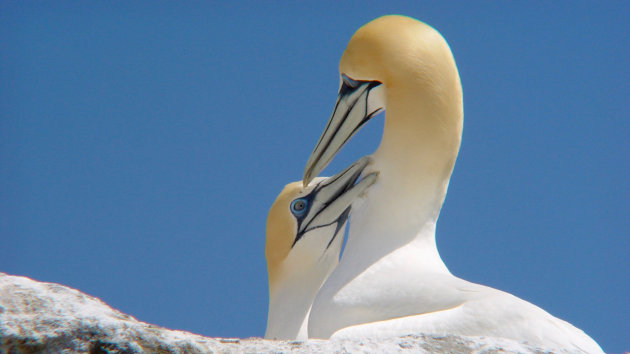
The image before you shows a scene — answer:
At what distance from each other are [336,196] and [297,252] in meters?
1.05

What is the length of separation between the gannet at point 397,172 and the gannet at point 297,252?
876 millimetres

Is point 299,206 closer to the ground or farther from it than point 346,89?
closer to the ground

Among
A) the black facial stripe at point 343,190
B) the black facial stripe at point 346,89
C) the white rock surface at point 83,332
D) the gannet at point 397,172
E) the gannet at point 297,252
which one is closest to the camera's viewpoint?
the white rock surface at point 83,332

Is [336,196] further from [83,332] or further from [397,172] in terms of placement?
[83,332]

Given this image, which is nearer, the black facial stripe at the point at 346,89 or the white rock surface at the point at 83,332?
the white rock surface at the point at 83,332

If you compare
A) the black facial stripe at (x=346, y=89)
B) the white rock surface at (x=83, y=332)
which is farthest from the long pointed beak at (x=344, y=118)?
the white rock surface at (x=83, y=332)

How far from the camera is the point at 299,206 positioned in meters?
Result: 6.41

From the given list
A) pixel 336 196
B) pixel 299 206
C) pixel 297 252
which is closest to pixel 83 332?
pixel 336 196

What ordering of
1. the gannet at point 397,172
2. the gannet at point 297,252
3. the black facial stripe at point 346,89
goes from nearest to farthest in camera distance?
1. the gannet at point 397,172
2. the black facial stripe at point 346,89
3. the gannet at point 297,252

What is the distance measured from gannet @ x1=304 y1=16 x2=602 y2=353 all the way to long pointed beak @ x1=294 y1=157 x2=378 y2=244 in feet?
0.32

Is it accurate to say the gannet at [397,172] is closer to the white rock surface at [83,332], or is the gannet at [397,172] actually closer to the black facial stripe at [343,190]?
the black facial stripe at [343,190]

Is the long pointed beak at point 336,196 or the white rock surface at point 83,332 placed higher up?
the long pointed beak at point 336,196

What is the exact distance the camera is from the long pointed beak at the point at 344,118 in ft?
17.3

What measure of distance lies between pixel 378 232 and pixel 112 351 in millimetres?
3078
